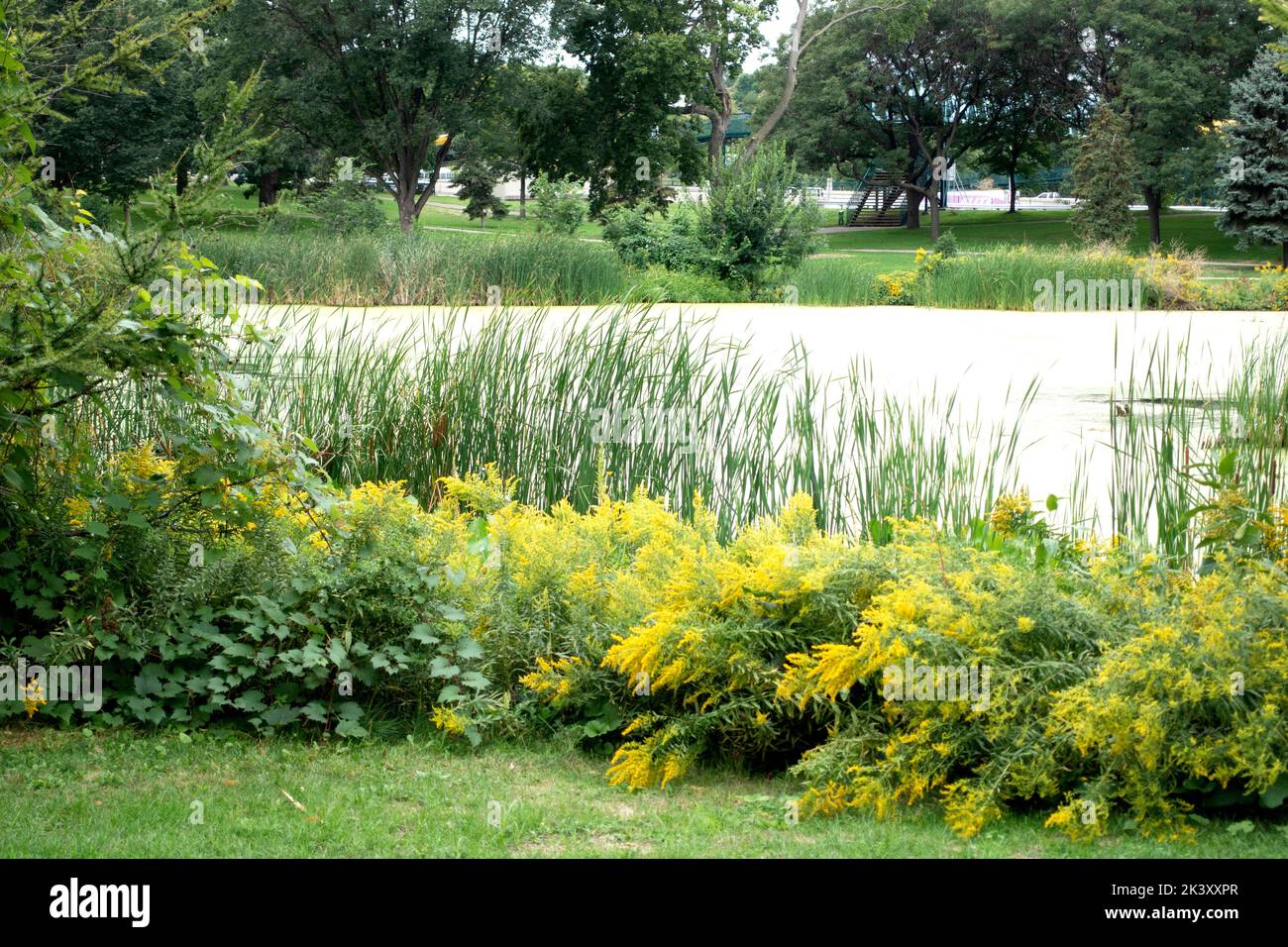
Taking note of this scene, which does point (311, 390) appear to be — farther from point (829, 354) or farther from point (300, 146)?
point (300, 146)

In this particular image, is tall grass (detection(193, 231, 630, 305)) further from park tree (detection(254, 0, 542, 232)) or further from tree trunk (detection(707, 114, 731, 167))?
tree trunk (detection(707, 114, 731, 167))

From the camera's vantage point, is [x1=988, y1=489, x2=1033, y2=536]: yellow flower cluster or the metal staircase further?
the metal staircase

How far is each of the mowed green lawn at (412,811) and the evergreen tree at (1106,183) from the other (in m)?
26.6

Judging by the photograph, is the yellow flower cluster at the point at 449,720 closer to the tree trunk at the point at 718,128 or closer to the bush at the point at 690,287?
the bush at the point at 690,287

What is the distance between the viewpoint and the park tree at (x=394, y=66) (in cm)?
2578

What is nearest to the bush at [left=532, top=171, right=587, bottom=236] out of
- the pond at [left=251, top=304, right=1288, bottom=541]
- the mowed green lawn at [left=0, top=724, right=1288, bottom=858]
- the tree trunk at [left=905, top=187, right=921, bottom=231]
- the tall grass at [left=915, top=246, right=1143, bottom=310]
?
the pond at [left=251, top=304, right=1288, bottom=541]

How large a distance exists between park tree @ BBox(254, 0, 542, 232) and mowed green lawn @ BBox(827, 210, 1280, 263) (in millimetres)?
12042

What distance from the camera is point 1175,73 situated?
31562 millimetres

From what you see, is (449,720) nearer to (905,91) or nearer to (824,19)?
(824,19)

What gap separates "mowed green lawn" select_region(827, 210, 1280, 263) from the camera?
3145 cm

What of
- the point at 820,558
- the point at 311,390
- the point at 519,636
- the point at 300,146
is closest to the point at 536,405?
the point at 311,390

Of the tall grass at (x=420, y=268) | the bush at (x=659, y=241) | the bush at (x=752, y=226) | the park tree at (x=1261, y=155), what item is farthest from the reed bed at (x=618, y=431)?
the park tree at (x=1261, y=155)

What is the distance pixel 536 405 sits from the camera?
5496 millimetres

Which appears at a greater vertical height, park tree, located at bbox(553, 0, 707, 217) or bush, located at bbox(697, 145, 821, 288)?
park tree, located at bbox(553, 0, 707, 217)
